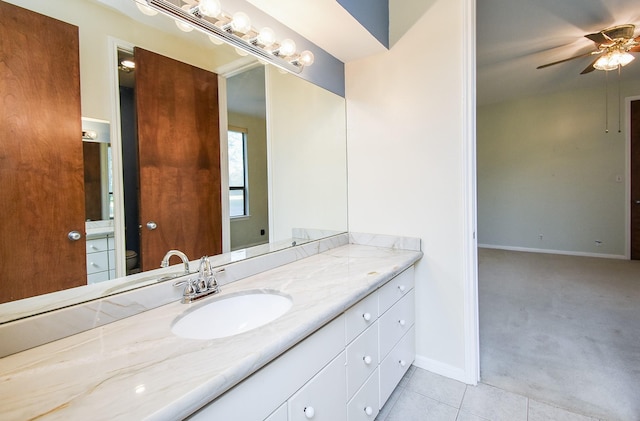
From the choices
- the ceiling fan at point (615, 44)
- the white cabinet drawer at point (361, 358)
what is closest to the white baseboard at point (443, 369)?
the white cabinet drawer at point (361, 358)

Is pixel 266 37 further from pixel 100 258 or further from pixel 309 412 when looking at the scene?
pixel 309 412

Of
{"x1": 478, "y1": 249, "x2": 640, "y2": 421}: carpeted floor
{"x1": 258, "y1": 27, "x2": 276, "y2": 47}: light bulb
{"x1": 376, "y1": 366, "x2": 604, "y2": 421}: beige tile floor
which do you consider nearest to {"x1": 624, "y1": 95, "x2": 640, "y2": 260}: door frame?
{"x1": 478, "y1": 249, "x2": 640, "y2": 421}: carpeted floor

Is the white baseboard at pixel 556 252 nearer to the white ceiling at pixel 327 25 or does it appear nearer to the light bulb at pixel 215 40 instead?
the white ceiling at pixel 327 25

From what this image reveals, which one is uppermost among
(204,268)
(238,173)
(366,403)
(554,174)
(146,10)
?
(146,10)

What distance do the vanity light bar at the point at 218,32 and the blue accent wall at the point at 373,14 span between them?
390mm

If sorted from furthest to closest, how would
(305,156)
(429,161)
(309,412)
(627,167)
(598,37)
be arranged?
1. (627,167)
2. (598,37)
3. (305,156)
4. (429,161)
5. (309,412)

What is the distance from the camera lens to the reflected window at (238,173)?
1.61 meters

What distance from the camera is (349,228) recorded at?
7.11 feet

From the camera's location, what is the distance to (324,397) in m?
1.01

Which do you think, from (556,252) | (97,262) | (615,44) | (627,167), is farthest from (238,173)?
(627,167)

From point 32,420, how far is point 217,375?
0.32 metres

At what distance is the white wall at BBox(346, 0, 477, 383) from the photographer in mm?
1693

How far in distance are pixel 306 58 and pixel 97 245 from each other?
1381 mm

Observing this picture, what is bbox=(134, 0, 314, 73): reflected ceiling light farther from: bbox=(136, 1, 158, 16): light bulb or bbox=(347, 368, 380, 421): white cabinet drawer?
bbox=(347, 368, 380, 421): white cabinet drawer
